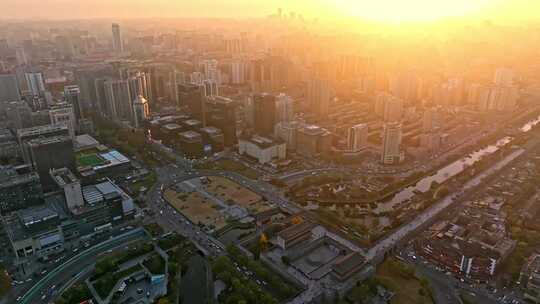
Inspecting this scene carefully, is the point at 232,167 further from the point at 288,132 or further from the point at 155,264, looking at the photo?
the point at 155,264

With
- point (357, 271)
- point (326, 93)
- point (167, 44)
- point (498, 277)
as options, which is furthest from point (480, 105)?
point (167, 44)

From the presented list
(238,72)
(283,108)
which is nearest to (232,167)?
(283,108)

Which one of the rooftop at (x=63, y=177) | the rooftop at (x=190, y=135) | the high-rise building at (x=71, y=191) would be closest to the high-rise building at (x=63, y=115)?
the rooftop at (x=190, y=135)

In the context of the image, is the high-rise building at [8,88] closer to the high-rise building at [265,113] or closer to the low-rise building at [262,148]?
the high-rise building at [265,113]

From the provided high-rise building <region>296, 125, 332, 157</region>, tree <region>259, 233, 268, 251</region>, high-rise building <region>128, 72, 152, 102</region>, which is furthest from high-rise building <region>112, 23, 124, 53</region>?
tree <region>259, 233, 268, 251</region>

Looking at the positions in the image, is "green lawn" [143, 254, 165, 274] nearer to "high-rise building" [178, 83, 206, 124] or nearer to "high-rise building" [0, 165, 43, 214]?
"high-rise building" [0, 165, 43, 214]

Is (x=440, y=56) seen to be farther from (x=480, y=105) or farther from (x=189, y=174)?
(x=189, y=174)

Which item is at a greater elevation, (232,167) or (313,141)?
(313,141)
